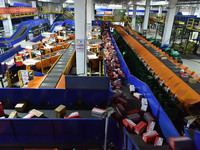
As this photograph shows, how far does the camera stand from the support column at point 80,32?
757 centimetres

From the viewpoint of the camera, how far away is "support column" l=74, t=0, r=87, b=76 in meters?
→ 7.57

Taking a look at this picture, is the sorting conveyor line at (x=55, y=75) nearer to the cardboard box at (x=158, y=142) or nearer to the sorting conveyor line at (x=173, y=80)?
the cardboard box at (x=158, y=142)

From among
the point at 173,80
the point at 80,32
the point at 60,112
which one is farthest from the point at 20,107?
the point at 173,80

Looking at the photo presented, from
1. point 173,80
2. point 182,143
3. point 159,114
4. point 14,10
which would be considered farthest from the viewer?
point 14,10

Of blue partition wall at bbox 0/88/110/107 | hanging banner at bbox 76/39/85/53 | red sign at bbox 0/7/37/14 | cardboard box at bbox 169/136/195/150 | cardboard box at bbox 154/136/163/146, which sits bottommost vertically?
cardboard box at bbox 154/136/163/146

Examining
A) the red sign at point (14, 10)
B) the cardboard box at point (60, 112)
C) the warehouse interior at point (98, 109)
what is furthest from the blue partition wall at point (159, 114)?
the red sign at point (14, 10)

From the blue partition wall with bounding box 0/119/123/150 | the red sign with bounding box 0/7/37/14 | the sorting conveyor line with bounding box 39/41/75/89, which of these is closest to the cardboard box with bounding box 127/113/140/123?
the blue partition wall with bounding box 0/119/123/150

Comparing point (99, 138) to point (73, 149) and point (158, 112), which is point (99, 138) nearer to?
point (73, 149)

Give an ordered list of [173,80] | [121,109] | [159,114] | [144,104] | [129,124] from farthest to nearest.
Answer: [173,80], [144,104], [121,109], [159,114], [129,124]

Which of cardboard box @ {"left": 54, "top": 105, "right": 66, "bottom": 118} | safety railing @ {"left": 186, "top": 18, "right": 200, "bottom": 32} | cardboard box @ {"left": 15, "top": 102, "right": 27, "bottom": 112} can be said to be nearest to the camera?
cardboard box @ {"left": 54, "top": 105, "right": 66, "bottom": 118}

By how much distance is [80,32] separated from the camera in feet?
26.3

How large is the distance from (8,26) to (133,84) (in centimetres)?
1803

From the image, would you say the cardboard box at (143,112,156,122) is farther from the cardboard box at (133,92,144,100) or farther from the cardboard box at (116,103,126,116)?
the cardboard box at (133,92,144,100)

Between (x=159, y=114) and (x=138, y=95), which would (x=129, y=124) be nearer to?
(x=159, y=114)
